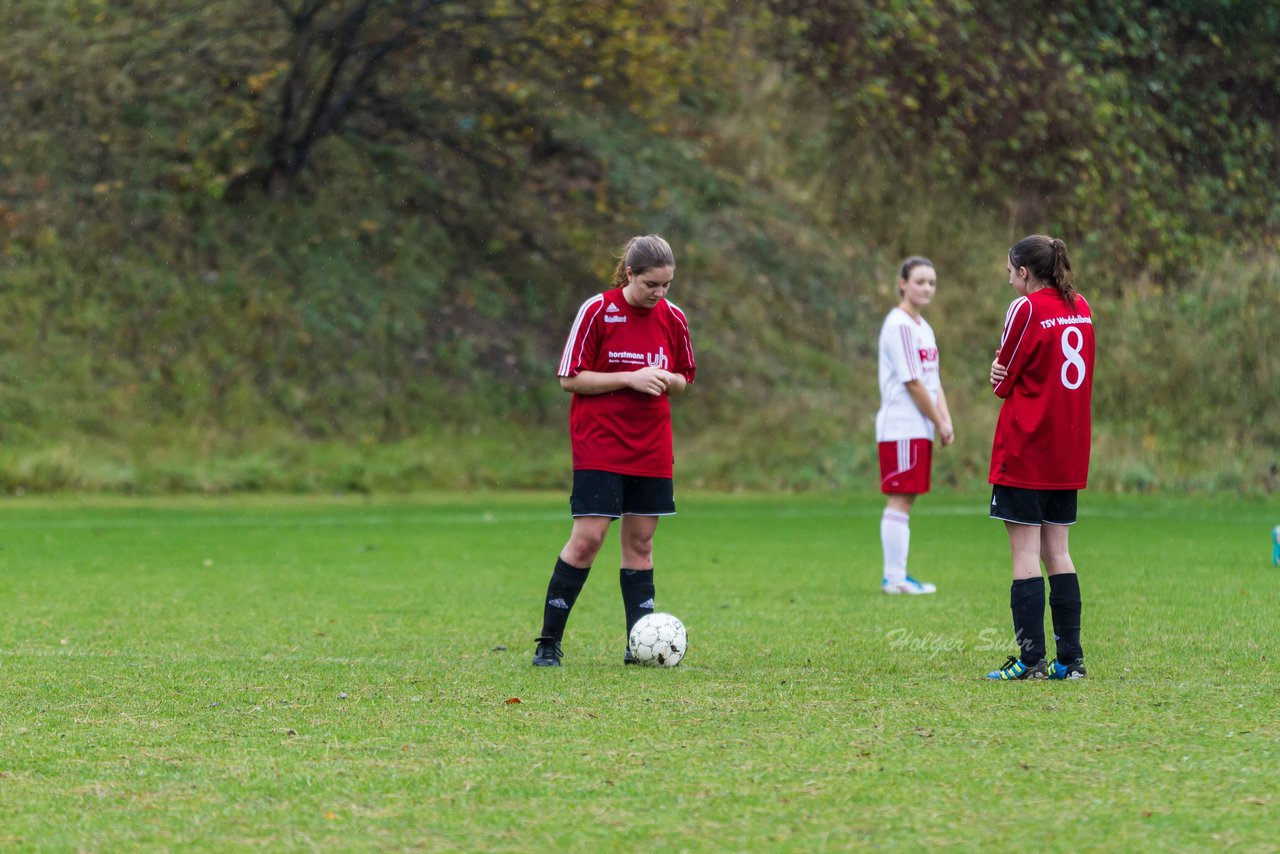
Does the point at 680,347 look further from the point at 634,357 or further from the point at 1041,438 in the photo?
the point at 1041,438

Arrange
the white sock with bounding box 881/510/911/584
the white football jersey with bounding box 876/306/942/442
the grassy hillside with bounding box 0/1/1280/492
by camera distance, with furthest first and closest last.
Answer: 1. the grassy hillside with bounding box 0/1/1280/492
2. the white football jersey with bounding box 876/306/942/442
3. the white sock with bounding box 881/510/911/584

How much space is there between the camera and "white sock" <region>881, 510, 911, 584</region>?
1031cm

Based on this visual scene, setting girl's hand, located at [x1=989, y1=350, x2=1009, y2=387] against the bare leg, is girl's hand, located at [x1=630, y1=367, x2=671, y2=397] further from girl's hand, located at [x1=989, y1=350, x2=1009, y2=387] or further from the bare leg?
girl's hand, located at [x1=989, y1=350, x2=1009, y2=387]

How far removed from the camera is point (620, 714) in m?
5.84

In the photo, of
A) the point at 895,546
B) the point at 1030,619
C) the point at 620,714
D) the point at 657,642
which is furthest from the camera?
the point at 895,546

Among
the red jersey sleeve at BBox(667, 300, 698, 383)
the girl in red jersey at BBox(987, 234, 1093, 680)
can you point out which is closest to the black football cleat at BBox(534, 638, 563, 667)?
the red jersey sleeve at BBox(667, 300, 698, 383)

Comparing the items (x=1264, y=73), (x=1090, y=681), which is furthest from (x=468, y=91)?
(x=1090, y=681)

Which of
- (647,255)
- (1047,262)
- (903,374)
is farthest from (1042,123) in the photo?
(647,255)

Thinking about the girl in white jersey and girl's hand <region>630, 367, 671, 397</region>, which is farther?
the girl in white jersey

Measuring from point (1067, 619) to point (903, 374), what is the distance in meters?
3.94

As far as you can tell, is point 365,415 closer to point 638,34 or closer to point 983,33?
point 638,34

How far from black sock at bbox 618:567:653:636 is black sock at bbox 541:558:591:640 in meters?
0.25

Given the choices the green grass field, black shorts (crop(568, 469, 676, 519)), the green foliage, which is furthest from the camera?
the green foliage

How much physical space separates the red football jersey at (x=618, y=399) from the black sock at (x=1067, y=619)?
1.72 m
